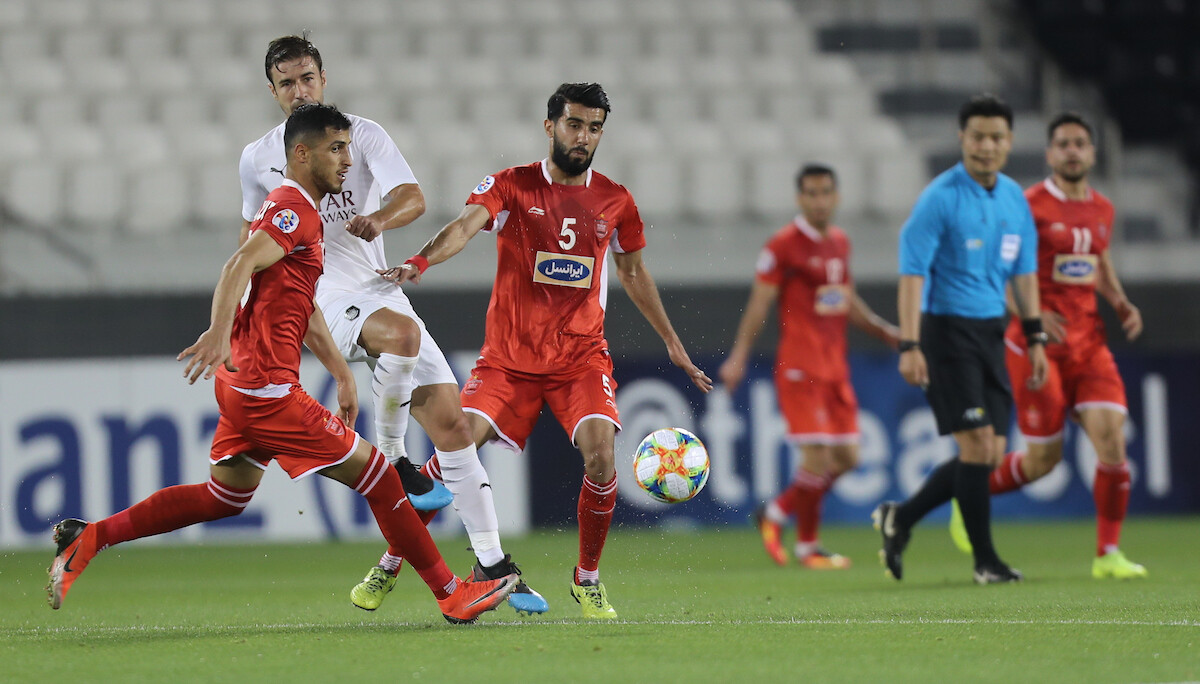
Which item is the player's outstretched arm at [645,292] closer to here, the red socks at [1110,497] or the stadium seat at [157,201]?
the red socks at [1110,497]

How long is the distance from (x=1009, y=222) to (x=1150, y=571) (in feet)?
6.24

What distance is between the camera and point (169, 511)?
5.49 metres

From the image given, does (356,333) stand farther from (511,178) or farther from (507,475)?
(507,475)

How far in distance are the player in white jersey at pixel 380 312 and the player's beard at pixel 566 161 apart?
530 millimetres

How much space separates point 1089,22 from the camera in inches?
578

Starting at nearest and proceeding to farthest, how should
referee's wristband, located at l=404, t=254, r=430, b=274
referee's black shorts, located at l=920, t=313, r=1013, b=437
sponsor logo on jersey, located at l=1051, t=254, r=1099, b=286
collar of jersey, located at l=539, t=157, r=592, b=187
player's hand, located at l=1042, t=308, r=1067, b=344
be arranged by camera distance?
referee's wristband, located at l=404, t=254, r=430, b=274
collar of jersey, located at l=539, t=157, r=592, b=187
referee's black shorts, located at l=920, t=313, r=1013, b=437
player's hand, located at l=1042, t=308, r=1067, b=344
sponsor logo on jersey, located at l=1051, t=254, r=1099, b=286

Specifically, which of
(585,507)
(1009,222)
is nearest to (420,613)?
(585,507)

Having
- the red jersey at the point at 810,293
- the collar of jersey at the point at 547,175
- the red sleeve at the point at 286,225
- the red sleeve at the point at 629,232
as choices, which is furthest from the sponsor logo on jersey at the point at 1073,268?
the red sleeve at the point at 286,225

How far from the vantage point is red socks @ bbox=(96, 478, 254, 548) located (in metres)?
5.47

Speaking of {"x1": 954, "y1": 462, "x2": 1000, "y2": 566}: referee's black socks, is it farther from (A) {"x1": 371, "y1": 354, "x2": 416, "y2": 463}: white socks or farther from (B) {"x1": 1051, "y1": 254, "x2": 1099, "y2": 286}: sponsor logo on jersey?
(A) {"x1": 371, "y1": 354, "x2": 416, "y2": 463}: white socks

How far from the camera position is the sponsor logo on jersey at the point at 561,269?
5844mm

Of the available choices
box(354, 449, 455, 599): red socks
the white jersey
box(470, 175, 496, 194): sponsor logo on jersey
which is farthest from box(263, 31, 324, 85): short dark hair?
box(354, 449, 455, 599): red socks

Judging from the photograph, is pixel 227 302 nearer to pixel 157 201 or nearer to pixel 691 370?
pixel 691 370

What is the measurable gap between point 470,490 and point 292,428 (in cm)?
89
